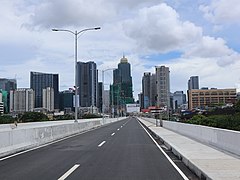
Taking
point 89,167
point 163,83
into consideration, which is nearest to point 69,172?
point 89,167

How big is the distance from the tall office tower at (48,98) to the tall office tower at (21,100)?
5031 millimetres

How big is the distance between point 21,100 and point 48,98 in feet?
30.6

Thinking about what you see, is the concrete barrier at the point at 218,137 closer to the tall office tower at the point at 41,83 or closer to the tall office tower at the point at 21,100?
the tall office tower at the point at 41,83

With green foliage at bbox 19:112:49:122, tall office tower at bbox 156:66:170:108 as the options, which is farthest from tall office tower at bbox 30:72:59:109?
tall office tower at bbox 156:66:170:108

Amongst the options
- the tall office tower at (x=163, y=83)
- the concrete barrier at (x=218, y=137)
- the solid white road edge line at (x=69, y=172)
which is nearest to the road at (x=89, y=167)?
the solid white road edge line at (x=69, y=172)

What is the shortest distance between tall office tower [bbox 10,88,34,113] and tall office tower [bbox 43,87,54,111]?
503 centimetres

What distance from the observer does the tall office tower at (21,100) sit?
400 ft

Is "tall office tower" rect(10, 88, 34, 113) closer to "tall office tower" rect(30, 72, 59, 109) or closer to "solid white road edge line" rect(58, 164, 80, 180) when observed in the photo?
"tall office tower" rect(30, 72, 59, 109)

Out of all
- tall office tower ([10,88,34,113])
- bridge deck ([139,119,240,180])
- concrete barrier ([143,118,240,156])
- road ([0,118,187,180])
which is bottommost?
road ([0,118,187,180])

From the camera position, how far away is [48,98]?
405ft

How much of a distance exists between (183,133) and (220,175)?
18.3 meters

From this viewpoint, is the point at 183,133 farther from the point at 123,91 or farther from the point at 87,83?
the point at 123,91

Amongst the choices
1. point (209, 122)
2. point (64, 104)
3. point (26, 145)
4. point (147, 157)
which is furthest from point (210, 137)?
point (64, 104)

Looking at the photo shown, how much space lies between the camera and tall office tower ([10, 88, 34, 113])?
122 metres
